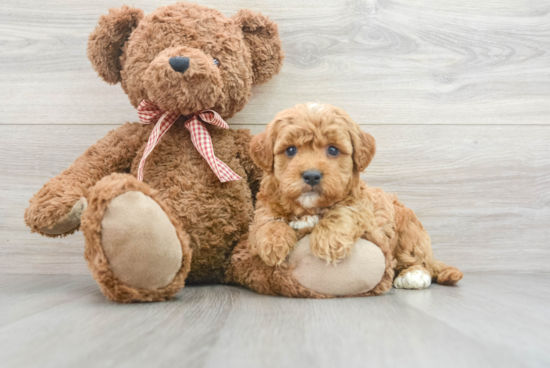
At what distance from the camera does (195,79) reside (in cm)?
100

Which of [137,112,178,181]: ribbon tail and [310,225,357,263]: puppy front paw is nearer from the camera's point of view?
[310,225,357,263]: puppy front paw

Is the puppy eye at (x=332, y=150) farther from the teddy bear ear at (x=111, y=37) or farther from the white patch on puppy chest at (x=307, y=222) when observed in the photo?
the teddy bear ear at (x=111, y=37)

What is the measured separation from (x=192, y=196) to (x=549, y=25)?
4.16 ft

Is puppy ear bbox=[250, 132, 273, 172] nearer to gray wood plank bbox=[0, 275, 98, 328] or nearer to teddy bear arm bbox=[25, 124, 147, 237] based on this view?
teddy bear arm bbox=[25, 124, 147, 237]

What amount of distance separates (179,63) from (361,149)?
0.45 m

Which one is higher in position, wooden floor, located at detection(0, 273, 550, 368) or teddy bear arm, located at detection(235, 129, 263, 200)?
teddy bear arm, located at detection(235, 129, 263, 200)

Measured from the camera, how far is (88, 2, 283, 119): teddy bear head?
3.29ft

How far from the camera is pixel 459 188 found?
4.57 feet

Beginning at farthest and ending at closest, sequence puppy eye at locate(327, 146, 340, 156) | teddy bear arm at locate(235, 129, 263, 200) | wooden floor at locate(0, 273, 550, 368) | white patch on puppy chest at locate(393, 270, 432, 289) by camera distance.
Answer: teddy bear arm at locate(235, 129, 263, 200)
white patch on puppy chest at locate(393, 270, 432, 289)
puppy eye at locate(327, 146, 340, 156)
wooden floor at locate(0, 273, 550, 368)

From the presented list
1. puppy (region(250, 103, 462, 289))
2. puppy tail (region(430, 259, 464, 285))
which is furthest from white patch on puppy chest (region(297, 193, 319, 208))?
puppy tail (region(430, 259, 464, 285))

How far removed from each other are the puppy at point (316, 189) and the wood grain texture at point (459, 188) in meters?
0.40

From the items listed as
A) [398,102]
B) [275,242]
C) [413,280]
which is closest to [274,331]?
[275,242]

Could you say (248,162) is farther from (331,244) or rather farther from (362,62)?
(362,62)

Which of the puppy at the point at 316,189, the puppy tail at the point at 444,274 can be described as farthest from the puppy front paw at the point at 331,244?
the puppy tail at the point at 444,274
